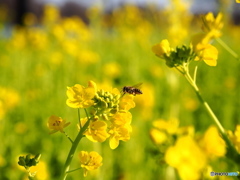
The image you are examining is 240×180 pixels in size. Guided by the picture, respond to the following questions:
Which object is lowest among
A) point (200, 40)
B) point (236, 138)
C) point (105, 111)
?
point (236, 138)

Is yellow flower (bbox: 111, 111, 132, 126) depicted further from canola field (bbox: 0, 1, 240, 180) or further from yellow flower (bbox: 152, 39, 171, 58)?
yellow flower (bbox: 152, 39, 171, 58)

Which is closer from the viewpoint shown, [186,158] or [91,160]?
[186,158]

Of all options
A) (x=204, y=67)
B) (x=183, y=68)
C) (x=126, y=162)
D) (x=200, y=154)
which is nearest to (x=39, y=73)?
(x=126, y=162)

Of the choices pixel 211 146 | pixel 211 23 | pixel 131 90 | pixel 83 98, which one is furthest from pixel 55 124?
pixel 211 23

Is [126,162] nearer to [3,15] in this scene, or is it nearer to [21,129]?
[21,129]

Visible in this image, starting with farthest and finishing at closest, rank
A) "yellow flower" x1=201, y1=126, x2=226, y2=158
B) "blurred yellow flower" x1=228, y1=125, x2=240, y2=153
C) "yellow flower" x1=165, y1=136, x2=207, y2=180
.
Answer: "blurred yellow flower" x1=228, y1=125, x2=240, y2=153 → "yellow flower" x1=201, y1=126, x2=226, y2=158 → "yellow flower" x1=165, y1=136, x2=207, y2=180

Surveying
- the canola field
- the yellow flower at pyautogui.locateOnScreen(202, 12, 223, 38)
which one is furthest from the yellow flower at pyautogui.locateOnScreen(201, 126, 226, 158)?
the yellow flower at pyautogui.locateOnScreen(202, 12, 223, 38)

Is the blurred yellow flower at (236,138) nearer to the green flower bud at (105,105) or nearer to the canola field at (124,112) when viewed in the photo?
the canola field at (124,112)

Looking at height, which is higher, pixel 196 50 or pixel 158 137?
pixel 196 50

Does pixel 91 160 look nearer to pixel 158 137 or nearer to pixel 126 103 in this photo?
pixel 126 103
